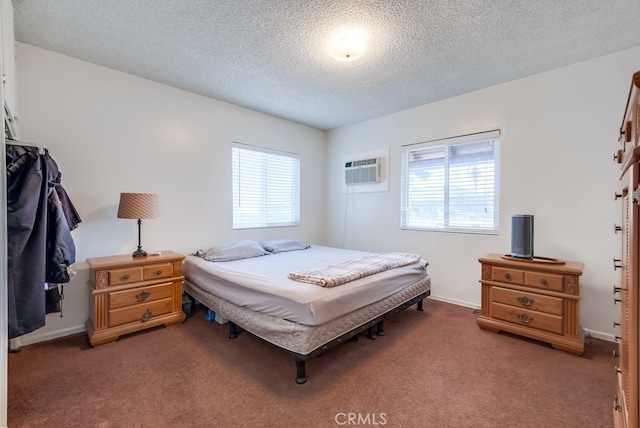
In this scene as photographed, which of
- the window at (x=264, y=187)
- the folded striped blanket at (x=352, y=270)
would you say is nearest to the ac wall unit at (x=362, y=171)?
the window at (x=264, y=187)

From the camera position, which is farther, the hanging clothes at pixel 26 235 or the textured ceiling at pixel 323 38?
the textured ceiling at pixel 323 38

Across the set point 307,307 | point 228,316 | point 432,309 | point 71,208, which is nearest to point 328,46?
point 307,307

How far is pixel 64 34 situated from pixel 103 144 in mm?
920

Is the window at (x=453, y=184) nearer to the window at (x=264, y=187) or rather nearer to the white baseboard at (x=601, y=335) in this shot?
the white baseboard at (x=601, y=335)

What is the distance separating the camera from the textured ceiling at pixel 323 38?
76.2 inches

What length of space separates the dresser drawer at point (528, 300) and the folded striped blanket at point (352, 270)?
0.73 meters

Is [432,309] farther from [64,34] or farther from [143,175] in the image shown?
[64,34]

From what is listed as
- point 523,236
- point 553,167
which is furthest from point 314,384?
point 553,167

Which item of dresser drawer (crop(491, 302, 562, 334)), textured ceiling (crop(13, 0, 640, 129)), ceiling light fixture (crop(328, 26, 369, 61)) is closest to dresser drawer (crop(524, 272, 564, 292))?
dresser drawer (crop(491, 302, 562, 334))

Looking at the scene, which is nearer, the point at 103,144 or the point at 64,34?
the point at 64,34

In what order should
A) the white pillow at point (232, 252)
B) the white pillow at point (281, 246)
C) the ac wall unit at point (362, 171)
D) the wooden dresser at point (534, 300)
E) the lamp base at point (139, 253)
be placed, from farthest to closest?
1. the ac wall unit at point (362, 171)
2. the white pillow at point (281, 246)
3. the white pillow at point (232, 252)
4. the lamp base at point (139, 253)
5. the wooden dresser at point (534, 300)

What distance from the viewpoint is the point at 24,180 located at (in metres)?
1.65

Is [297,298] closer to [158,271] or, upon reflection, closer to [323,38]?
[158,271]

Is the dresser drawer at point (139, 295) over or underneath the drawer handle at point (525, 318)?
over
